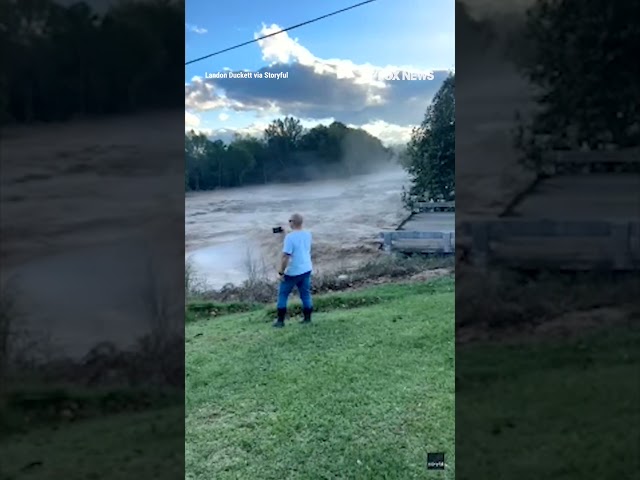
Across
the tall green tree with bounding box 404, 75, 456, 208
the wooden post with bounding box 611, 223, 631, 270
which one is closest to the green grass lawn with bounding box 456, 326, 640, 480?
the wooden post with bounding box 611, 223, 631, 270

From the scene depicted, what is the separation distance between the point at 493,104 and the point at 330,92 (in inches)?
38.4

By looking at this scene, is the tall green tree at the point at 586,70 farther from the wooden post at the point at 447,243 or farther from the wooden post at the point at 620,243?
the wooden post at the point at 447,243

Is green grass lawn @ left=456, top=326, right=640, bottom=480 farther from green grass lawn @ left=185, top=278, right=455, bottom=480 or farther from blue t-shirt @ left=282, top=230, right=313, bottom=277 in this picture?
blue t-shirt @ left=282, top=230, right=313, bottom=277

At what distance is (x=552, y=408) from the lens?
4.31 meters

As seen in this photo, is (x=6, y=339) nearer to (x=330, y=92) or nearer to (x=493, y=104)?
(x=330, y=92)

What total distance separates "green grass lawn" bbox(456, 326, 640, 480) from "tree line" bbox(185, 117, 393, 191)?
138cm

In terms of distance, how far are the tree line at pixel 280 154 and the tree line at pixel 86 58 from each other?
35cm

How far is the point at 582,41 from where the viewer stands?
13.8ft

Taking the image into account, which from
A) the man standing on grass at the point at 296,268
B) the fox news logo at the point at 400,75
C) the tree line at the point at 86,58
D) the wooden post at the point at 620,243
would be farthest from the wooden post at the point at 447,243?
the tree line at the point at 86,58

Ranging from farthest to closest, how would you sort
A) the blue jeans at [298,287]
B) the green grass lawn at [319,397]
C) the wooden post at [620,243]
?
the wooden post at [620,243] < the blue jeans at [298,287] < the green grass lawn at [319,397]

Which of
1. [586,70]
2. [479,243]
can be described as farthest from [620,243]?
[586,70]

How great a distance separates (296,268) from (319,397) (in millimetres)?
735

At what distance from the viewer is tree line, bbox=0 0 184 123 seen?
394cm

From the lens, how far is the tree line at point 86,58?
3.94 meters
